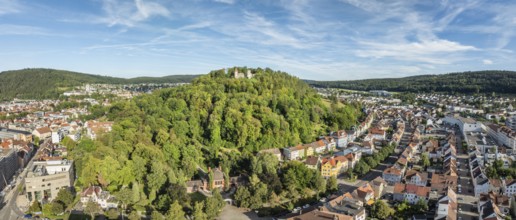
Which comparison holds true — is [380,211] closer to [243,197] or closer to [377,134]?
[243,197]

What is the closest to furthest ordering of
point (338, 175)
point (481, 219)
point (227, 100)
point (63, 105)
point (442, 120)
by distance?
point (481, 219)
point (338, 175)
point (227, 100)
point (442, 120)
point (63, 105)

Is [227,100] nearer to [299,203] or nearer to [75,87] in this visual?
[299,203]

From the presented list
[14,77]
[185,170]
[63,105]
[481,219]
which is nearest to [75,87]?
[14,77]

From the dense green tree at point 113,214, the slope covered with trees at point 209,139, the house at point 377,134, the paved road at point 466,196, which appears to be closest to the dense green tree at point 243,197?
the slope covered with trees at point 209,139

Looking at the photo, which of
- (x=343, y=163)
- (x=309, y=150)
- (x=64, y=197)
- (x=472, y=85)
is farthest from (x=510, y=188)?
(x=472, y=85)

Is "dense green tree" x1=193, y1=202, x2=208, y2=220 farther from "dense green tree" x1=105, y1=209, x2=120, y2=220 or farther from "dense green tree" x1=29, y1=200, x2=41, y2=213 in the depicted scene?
"dense green tree" x1=29, y1=200, x2=41, y2=213
